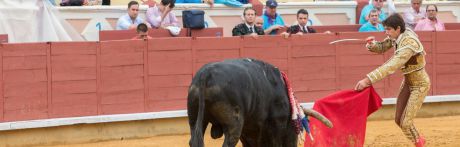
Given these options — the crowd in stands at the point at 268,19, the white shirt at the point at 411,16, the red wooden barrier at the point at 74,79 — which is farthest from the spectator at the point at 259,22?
the white shirt at the point at 411,16

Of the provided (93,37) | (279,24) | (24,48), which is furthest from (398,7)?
(24,48)

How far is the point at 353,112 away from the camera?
831 centimetres

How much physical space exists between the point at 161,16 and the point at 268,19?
1226mm

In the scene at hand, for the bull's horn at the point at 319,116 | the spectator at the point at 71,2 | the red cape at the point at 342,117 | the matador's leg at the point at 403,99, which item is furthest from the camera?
the spectator at the point at 71,2

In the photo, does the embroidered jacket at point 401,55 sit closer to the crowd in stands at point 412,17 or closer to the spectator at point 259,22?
the spectator at point 259,22

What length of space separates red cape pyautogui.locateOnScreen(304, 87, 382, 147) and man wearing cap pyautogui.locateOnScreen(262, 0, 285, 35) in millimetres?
3443

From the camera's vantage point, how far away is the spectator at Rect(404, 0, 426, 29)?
13.2 m

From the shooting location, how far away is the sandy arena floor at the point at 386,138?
1009 centimetres

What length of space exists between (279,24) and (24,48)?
328 centimetres

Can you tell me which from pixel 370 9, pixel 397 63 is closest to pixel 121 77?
pixel 397 63

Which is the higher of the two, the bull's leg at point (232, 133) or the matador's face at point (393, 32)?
the matador's face at point (393, 32)

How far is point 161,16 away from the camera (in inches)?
456

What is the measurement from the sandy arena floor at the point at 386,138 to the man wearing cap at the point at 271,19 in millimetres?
1473

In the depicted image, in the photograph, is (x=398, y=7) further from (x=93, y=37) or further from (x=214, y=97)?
(x=214, y=97)
